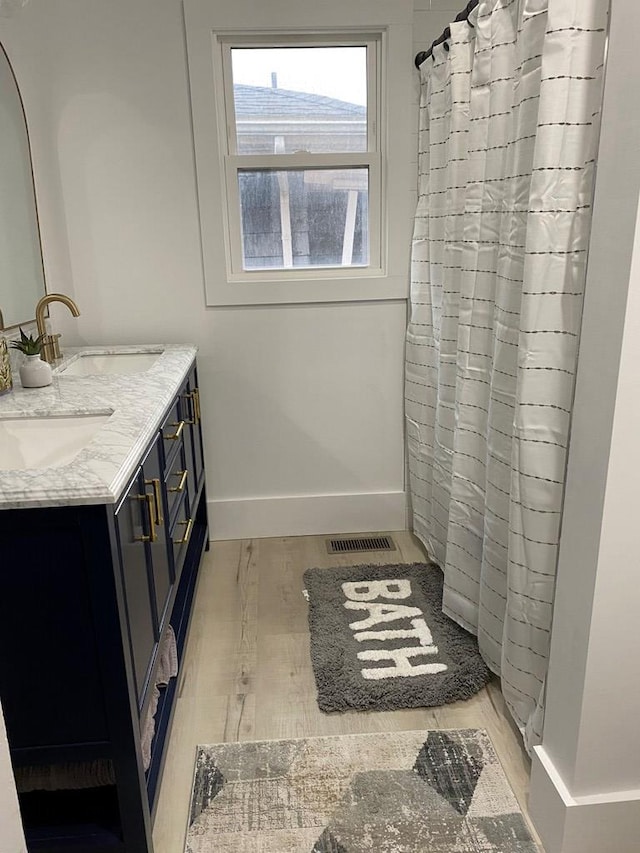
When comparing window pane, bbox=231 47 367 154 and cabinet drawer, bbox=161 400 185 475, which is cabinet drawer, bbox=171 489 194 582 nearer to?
cabinet drawer, bbox=161 400 185 475

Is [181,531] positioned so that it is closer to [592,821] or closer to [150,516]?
[150,516]

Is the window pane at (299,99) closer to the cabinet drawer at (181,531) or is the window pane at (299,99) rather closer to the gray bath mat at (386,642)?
the cabinet drawer at (181,531)

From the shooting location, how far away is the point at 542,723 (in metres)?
1.57

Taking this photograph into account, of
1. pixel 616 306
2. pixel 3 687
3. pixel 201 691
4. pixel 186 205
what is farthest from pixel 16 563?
pixel 186 205

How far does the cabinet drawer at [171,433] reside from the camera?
1845mm

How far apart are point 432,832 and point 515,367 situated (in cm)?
109

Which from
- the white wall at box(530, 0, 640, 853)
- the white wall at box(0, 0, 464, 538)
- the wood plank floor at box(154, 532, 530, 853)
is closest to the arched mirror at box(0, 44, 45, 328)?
the white wall at box(0, 0, 464, 538)

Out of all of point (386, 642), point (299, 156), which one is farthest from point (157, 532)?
point (299, 156)

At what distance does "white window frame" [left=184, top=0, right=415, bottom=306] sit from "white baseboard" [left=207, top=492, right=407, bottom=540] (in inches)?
34.5

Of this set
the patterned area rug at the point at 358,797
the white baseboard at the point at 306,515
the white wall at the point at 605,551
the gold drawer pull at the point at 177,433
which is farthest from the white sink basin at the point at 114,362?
the white wall at the point at 605,551

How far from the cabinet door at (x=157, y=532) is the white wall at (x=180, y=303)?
1060mm

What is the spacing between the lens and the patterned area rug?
1.47 m

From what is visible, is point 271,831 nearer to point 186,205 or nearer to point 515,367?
point 515,367

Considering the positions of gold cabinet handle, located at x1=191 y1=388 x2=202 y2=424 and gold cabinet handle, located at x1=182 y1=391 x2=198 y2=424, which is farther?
gold cabinet handle, located at x1=191 y1=388 x2=202 y2=424
